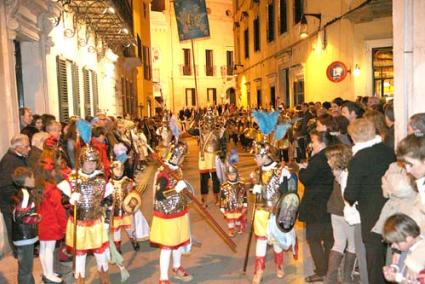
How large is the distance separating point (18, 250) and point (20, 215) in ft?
1.34

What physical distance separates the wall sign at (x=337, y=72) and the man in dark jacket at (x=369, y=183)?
9889 millimetres

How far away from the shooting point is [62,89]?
11.2 metres

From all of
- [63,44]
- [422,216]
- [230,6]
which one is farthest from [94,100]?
[230,6]

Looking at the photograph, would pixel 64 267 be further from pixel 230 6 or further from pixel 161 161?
pixel 230 6

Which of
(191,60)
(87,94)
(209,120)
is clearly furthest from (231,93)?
(209,120)

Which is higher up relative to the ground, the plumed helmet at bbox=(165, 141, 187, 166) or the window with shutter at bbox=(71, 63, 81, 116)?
the window with shutter at bbox=(71, 63, 81, 116)

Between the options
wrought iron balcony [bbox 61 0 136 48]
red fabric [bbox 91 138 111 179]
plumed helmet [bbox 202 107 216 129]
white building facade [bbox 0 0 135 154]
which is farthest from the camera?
wrought iron balcony [bbox 61 0 136 48]

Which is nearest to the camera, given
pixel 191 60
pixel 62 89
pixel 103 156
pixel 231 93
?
pixel 103 156

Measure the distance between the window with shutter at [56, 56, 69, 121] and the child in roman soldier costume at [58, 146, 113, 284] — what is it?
5.76 metres

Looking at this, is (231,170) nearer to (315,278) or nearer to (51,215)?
(315,278)

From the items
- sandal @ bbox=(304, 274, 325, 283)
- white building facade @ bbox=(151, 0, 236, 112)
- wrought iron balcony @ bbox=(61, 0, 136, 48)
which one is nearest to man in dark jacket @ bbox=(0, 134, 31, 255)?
sandal @ bbox=(304, 274, 325, 283)

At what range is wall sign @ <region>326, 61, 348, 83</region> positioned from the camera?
14328 millimetres

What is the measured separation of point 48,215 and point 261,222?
2.44 m

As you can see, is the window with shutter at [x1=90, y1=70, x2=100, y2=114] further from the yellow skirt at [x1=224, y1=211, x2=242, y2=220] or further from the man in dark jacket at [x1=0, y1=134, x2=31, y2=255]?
the man in dark jacket at [x1=0, y1=134, x2=31, y2=255]
